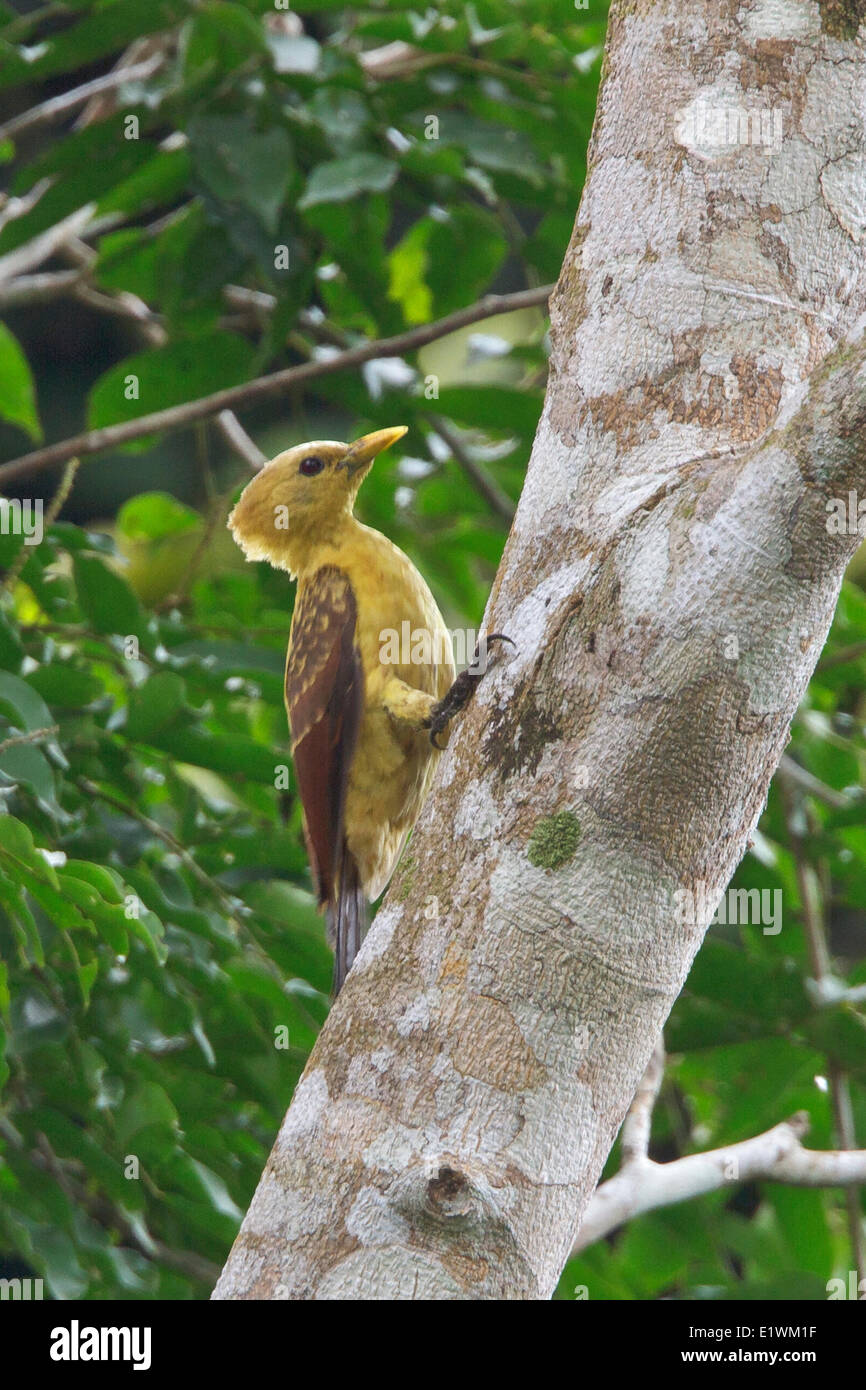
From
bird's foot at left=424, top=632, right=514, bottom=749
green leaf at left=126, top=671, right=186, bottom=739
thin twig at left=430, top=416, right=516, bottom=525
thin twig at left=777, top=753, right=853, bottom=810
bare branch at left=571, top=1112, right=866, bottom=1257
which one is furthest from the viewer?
thin twig at left=430, top=416, right=516, bottom=525

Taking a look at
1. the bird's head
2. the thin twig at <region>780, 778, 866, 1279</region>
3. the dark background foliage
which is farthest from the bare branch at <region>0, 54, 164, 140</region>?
the thin twig at <region>780, 778, 866, 1279</region>

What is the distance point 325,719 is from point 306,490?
69cm

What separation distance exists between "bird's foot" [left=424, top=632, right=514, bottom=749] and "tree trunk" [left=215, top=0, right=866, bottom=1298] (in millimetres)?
42

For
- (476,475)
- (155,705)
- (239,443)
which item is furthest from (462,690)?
(239,443)

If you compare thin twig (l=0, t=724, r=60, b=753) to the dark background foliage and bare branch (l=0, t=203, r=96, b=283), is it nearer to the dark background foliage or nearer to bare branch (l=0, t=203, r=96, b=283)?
the dark background foliage

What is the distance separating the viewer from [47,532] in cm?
306

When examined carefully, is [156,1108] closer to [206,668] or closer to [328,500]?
[206,668]

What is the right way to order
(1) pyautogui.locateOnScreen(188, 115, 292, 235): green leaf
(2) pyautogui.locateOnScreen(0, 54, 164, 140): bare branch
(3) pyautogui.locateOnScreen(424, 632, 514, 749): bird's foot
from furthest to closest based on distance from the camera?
(2) pyautogui.locateOnScreen(0, 54, 164, 140): bare branch
(1) pyautogui.locateOnScreen(188, 115, 292, 235): green leaf
(3) pyautogui.locateOnScreen(424, 632, 514, 749): bird's foot

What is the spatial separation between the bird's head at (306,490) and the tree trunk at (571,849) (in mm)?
1683

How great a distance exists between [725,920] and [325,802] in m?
1.12

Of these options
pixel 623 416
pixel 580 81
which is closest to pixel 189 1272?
pixel 623 416

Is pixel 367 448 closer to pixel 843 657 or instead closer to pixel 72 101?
pixel 843 657

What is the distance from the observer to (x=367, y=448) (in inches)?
134

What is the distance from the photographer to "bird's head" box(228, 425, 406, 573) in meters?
3.48
